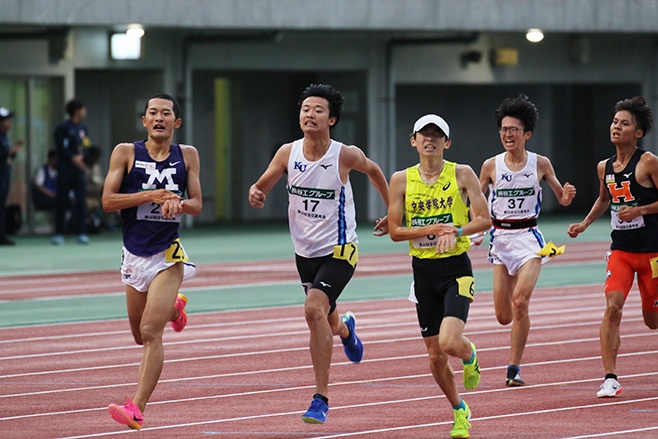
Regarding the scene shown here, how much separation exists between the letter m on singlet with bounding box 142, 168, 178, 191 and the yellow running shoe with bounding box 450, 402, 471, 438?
2.41 metres

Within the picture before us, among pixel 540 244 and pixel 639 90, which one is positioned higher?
pixel 639 90

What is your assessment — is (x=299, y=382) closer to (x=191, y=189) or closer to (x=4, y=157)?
(x=191, y=189)

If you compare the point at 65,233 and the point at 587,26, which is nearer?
the point at 65,233

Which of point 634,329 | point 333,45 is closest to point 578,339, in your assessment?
point 634,329

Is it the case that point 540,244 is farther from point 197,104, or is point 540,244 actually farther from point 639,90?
point 639,90

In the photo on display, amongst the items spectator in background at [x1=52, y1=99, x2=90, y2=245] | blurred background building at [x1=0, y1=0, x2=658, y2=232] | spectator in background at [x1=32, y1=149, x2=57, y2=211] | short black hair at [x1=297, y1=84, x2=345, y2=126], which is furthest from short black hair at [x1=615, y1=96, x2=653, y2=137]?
spectator in background at [x1=32, y1=149, x2=57, y2=211]

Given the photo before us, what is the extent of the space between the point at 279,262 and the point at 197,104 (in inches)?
432

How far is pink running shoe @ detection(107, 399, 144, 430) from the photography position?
28.7ft

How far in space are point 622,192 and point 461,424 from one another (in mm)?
2896

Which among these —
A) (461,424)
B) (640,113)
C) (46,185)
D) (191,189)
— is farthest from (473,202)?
(46,185)

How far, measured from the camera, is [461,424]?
29.2 ft

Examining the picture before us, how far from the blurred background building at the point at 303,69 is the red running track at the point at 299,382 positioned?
13.5 m

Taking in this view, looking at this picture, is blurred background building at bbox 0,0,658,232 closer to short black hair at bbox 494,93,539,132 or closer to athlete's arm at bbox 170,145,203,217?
short black hair at bbox 494,93,539,132

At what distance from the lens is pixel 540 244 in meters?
12.0
